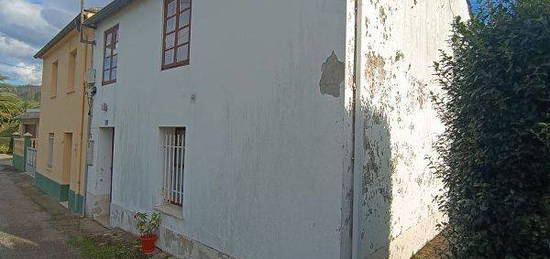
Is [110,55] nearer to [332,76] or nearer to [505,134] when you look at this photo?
[332,76]

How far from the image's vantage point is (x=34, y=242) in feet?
27.2

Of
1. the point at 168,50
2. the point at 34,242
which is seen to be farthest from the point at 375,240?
the point at 34,242

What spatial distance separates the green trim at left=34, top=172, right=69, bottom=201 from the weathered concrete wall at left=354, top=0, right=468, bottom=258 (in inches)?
455

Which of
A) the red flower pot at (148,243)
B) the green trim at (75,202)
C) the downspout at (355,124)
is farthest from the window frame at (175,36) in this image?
the green trim at (75,202)

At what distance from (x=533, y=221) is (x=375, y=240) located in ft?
6.65

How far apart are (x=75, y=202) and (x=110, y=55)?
4.62 metres

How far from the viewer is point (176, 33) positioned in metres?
7.29

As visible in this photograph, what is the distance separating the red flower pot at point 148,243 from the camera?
7.21m

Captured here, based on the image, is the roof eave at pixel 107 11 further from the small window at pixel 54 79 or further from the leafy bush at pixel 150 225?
the small window at pixel 54 79

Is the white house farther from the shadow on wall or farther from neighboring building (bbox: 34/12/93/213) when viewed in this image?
neighboring building (bbox: 34/12/93/213)

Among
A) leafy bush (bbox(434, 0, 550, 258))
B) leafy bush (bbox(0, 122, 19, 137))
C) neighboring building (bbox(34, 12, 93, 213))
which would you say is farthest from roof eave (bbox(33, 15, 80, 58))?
leafy bush (bbox(0, 122, 19, 137))

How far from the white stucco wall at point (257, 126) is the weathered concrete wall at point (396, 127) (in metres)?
0.40

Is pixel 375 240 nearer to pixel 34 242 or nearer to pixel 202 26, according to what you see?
pixel 202 26

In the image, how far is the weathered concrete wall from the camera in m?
4.38
